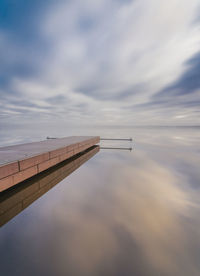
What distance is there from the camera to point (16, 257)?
212 centimetres

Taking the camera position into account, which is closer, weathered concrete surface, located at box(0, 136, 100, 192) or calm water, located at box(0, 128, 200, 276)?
calm water, located at box(0, 128, 200, 276)

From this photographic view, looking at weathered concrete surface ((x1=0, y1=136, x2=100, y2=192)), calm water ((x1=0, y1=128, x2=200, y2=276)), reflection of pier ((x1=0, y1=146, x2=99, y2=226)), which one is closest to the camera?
calm water ((x1=0, y1=128, x2=200, y2=276))

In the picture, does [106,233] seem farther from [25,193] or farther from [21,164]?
[21,164]

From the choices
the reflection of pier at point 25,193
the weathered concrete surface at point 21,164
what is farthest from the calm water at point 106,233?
the weathered concrete surface at point 21,164

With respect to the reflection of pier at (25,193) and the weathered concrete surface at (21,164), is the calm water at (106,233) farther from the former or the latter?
the weathered concrete surface at (21,164)

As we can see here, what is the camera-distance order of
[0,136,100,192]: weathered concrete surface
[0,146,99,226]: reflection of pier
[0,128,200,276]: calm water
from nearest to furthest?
[0,128,200,276]: calm water < [0,146,99,226]: reflection of pier < [0,136,100,192]: weathered concrete surface

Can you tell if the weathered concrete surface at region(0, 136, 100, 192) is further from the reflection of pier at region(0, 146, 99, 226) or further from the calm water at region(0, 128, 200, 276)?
the calm water at region(0, 128, 200, 276)

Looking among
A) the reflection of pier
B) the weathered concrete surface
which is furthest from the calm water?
the weathered concrete surface

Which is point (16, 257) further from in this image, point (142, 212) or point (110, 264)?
point (142, 212)

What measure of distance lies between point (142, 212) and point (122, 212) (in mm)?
589

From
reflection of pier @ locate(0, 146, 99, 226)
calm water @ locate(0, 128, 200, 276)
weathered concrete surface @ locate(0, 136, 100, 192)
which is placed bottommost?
calm water @ locate(0, 128, 200, 276)

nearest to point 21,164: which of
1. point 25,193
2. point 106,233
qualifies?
point 25,193

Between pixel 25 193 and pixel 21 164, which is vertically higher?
pixel 21 164

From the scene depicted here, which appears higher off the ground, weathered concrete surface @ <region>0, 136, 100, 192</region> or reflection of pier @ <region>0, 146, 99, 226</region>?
weathered concrete surface @ <region>0, 136, 100, 192</region>
